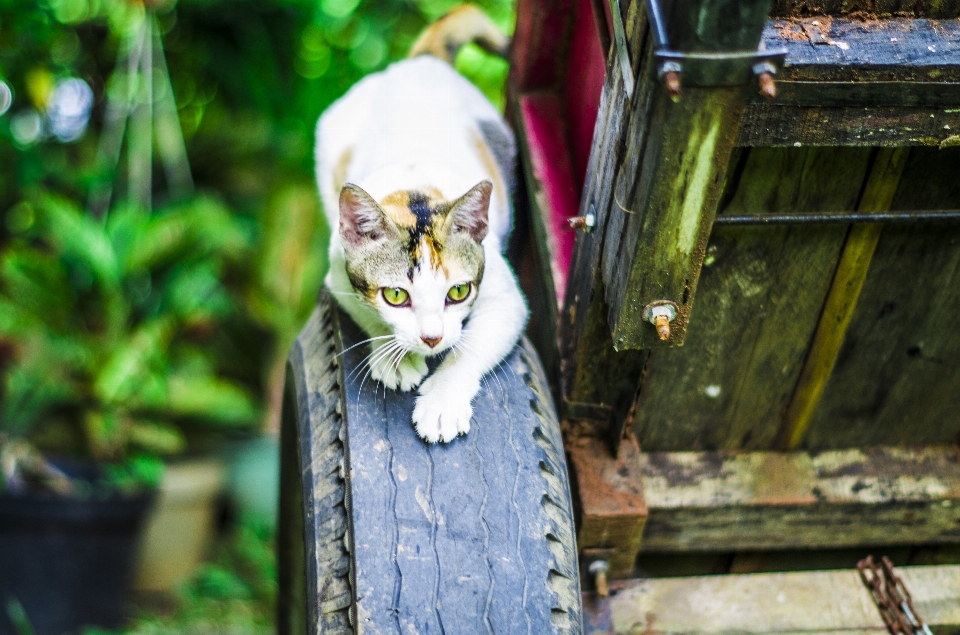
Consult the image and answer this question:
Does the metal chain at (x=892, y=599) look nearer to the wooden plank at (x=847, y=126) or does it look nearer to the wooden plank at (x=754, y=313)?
the wooden plank at (x=754, y=313)

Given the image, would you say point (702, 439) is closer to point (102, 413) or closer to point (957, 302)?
point (957, 302)

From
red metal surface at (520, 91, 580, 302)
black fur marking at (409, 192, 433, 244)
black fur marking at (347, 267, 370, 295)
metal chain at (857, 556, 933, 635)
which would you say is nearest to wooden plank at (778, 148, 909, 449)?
metal chain at (857, 556, 933, 635)

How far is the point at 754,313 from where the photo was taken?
1.48m

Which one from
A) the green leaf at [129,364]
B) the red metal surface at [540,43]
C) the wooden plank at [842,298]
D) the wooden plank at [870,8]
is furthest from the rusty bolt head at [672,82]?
the green leaf at [129,364]

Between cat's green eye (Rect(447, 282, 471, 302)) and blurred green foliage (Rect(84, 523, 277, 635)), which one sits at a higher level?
blurred green foliage (Rect(84, 523, 277, 635))

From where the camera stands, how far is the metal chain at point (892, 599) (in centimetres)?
149

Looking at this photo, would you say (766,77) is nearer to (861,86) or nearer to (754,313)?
(861,86)

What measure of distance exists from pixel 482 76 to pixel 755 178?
2228mm

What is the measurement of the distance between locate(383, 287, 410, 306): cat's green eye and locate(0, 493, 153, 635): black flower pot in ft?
6.03

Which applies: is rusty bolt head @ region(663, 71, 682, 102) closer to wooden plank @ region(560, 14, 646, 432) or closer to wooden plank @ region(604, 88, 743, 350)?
wooden plank @ region(604, 88, 743, 350)

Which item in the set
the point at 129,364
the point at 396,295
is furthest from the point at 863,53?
the point at 129,364

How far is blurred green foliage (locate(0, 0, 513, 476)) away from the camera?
10.2 ft

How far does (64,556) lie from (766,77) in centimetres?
283

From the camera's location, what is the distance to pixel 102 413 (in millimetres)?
3072
